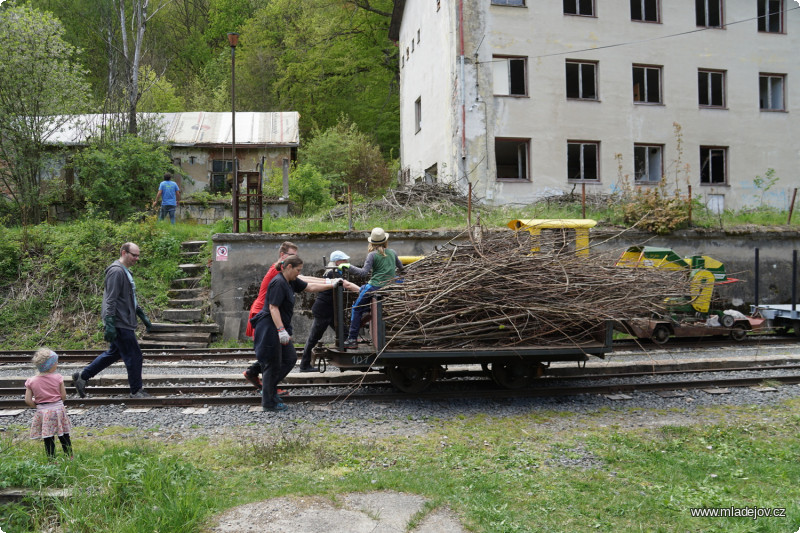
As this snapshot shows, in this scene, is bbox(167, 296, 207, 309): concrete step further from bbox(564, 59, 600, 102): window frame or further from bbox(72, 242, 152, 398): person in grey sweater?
bbox(564, 59, 600, 102): window frame

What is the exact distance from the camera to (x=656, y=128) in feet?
77.4

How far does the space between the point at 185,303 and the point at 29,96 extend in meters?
10.1

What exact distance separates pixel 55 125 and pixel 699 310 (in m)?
20.3

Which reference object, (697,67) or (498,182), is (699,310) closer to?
(498,182)

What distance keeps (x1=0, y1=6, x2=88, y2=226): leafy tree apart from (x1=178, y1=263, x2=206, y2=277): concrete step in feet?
22.5

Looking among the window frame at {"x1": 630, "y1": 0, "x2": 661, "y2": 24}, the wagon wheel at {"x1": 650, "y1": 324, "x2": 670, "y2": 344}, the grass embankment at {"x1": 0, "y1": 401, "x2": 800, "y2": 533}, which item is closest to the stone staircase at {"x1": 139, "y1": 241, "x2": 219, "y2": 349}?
the grass embankment at {"x1": 0, "y1": 401, "x2": 800, "y2": 533}

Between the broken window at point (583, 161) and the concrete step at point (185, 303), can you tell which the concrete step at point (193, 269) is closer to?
the concrete step at point (185, 303)

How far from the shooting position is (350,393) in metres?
8.45

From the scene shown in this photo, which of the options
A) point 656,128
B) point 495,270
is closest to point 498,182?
point 656,128

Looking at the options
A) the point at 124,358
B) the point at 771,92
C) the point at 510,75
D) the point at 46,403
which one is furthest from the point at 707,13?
the point at 46,403

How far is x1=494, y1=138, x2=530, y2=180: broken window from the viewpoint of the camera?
22.5 m

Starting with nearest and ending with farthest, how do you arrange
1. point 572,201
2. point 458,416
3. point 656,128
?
1. point 458,416
2. point 572,201
3. point 656,128

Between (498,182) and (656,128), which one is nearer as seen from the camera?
(498,182)

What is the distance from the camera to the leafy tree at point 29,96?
1855 centimetres
